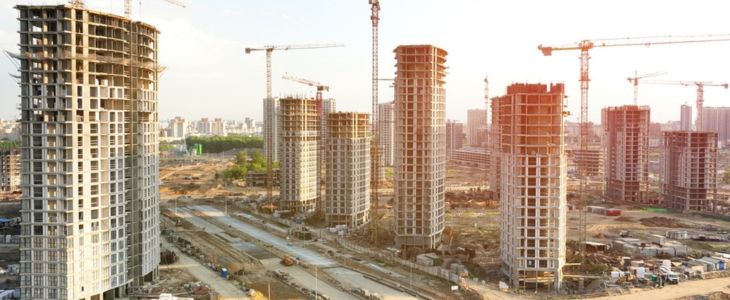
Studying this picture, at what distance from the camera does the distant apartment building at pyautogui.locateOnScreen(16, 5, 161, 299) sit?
46.5 meters

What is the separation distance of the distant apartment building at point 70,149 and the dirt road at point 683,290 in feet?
153

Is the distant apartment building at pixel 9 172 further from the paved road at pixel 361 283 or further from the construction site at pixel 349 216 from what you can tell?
the paved road at pixel 361 283

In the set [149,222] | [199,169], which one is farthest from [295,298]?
[199,169]

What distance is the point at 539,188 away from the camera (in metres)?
55.8

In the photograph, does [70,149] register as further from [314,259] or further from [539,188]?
[539,188]

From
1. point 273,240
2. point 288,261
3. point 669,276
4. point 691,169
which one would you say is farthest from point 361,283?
point 691,169

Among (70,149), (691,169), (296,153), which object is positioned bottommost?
(691,169)

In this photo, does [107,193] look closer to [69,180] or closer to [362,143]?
[69,180]

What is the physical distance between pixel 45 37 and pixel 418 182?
146 ft

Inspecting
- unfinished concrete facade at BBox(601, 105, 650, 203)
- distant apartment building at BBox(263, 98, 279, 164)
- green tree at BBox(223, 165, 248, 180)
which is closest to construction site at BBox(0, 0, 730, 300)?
unfinished concrete facade at BBox(601, 105, 650, 203)

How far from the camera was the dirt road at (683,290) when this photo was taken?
5241 centimetres

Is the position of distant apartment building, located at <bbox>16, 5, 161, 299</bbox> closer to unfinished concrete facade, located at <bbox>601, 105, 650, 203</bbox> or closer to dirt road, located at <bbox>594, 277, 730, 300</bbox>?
dirt road, located at <bbox>594, 277, 730, 300</bbox>

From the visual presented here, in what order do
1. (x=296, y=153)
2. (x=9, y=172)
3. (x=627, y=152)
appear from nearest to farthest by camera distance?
(x=296, y=153)
(x=627, y=152)
(x=9, y=172)

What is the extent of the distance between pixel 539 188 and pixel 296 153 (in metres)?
54.2
